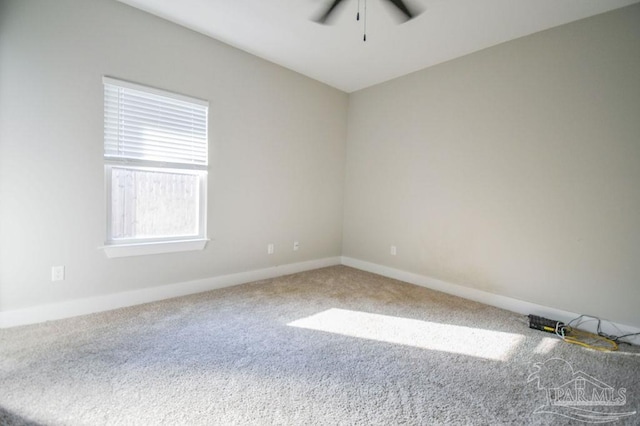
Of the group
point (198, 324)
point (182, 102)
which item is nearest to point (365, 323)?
point (198, 324)

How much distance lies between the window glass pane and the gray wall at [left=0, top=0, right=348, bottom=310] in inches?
5.8

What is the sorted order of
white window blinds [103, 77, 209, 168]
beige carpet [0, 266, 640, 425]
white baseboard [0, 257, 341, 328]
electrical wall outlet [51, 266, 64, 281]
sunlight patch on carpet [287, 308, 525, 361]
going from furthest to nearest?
white window blinds [103, 77, 209, 168] → electrical wall outlet [51, 266, 64, 281] → white baseboard [0, 257, 341, 328] → sunlight patch on carpet [287, 308, 525, 361] → beige carpet [0, 266, 640, 425]

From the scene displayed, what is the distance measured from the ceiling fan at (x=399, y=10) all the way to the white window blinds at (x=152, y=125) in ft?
4.63

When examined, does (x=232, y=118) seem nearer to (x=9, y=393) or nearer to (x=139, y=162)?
(x=139, y=162)

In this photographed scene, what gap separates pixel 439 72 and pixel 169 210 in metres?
3.34

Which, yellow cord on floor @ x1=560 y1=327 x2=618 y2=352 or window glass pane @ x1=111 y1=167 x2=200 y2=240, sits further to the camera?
window glass pane @ x1=111 y1=167 x2=200 y2=240

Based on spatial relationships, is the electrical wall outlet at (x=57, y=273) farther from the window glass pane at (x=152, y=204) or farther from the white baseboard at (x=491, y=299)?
the white baseboard at (x=491, y=299)

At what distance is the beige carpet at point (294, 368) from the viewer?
4.85ft

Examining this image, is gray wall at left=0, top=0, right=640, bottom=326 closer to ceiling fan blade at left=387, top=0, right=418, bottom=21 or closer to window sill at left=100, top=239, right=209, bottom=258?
window sill at left=100, top=239, right=209, bottom=258

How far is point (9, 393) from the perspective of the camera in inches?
60.3

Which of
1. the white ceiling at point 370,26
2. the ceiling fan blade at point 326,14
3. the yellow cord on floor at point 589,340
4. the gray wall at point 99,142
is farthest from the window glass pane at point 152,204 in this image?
the yellow cord on floor at point 589,340

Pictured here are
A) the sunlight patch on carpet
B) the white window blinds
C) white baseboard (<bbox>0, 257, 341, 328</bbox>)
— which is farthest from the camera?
the white window blinds

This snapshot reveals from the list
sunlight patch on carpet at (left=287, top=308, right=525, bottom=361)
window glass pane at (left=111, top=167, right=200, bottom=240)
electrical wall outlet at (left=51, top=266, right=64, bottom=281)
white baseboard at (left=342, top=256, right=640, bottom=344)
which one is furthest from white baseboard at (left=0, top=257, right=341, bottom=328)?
white baseboard at (left=342, top=256, right=640, bottom=344)

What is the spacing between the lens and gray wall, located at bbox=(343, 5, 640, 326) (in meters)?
2.41
